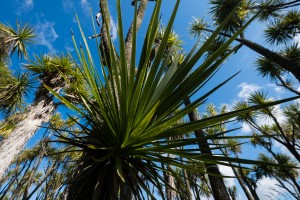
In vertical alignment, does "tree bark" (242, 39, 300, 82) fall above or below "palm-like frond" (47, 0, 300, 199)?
above

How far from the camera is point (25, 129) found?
4246 millimetres

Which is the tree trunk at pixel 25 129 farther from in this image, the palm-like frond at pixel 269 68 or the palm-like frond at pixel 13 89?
the palm-like frond at pixel 269 68

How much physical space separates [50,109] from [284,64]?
543 centimetres

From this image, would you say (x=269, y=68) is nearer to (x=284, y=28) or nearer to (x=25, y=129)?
(x=284, y=28)

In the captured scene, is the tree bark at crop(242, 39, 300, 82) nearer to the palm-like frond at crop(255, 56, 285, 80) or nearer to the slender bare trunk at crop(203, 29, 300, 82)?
the slender bare trunk at crop(203, 29, 300, 82)

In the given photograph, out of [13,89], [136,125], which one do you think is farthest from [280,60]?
[13,89]

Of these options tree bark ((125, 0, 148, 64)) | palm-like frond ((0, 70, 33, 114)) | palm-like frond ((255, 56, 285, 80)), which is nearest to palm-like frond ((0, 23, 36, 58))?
palm-like frond ((0, 70, 33, 114))

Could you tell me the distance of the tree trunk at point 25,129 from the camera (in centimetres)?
379

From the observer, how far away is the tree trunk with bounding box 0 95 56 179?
149 inches

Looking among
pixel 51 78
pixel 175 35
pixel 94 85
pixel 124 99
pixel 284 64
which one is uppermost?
pixel 175 35

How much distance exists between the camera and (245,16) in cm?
796

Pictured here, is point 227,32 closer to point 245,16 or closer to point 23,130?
point 245,16

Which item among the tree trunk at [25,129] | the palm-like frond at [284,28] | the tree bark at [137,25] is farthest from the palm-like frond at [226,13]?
the tree trunk at [25,129]

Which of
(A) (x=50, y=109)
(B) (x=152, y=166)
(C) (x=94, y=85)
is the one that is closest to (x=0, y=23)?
(A) (x=50, y=109)
